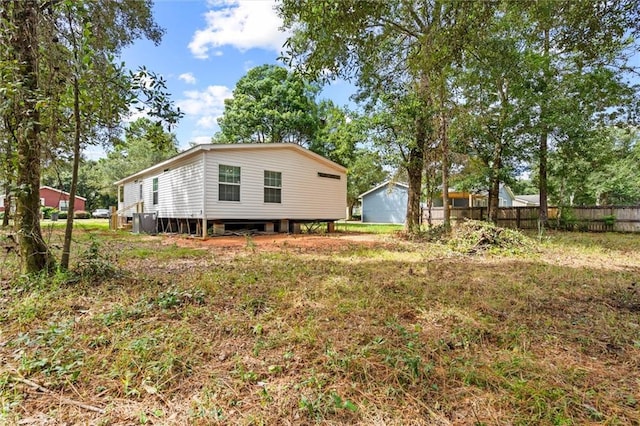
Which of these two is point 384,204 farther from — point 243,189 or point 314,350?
point 314,350

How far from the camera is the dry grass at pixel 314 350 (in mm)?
1625

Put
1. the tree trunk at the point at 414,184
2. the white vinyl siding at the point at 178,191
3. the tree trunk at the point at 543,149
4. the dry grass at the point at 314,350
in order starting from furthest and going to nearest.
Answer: the tree trunk at the point at 414,184, the tree trunk at the point at 543,149, the white vinyl siding at the point at 178,191, the dry grass at the point at 314,350

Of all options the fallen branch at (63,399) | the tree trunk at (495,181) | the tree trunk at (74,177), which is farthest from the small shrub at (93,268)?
the tree trunk at (495,181)

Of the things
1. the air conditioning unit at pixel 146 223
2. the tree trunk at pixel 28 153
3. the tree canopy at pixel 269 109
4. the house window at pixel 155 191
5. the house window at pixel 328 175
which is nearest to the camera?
the tree trunk at pixel 28 153

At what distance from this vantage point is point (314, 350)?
221 centimetres

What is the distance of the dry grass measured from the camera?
162cm

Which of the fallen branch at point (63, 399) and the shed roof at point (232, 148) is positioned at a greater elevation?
the shed roof at point (232, 148)

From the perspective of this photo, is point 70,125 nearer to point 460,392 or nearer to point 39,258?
point 39,258

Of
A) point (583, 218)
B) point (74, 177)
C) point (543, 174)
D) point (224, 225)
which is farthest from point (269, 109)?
point (74, 177)

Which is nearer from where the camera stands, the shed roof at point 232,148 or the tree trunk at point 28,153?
the tree trunk at point 28,153

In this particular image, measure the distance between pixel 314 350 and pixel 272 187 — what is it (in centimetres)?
969

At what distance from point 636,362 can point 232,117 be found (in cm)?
2252

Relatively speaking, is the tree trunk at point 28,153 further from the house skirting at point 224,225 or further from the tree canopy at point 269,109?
the tree canopy at point 269,109

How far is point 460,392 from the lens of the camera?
175 centimetres
